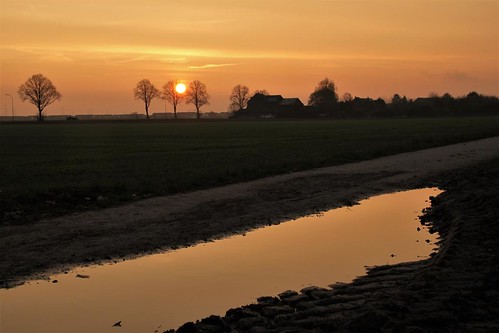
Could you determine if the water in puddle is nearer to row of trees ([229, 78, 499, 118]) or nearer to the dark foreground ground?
the dark foreground ground

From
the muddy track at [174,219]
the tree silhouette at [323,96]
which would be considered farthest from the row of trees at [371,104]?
the muddy track at [174,219]

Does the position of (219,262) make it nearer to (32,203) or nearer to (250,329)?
(250,329)

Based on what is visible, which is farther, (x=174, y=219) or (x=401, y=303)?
(x=174, y=219)

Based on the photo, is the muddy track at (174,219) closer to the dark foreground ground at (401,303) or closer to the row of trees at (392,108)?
the dark foreground ground at (401,303)

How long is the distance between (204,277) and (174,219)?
15.4 feet

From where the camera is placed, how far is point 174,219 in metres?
13.7

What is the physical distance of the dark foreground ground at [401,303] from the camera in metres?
5.97

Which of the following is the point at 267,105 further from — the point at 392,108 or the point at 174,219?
the point at 174,219

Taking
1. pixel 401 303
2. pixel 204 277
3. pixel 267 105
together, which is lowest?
pixel 204 277

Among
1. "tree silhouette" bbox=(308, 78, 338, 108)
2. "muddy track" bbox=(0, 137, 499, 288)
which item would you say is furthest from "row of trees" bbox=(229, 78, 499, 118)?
"muddy track" bbox=(0, 137, 499, 288)

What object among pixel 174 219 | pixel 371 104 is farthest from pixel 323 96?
pixel 174 219

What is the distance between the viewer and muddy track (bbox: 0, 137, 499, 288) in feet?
33.9

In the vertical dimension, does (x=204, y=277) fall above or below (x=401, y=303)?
below

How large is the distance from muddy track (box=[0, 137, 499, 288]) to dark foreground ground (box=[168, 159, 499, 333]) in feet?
13.9
